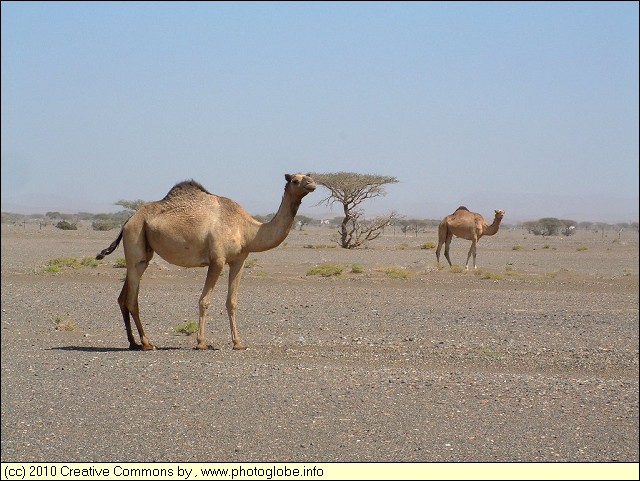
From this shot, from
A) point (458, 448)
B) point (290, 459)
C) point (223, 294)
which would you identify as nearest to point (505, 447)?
point (458, 448)

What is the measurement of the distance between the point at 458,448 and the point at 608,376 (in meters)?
4.45

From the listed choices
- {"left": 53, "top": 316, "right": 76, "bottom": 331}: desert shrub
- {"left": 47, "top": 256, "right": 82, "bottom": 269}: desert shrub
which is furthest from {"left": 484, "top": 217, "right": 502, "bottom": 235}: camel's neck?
{"left": 53, "top": 316, "right": 76, "bottom": 331}: desert shrub

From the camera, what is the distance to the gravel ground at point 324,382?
770cm

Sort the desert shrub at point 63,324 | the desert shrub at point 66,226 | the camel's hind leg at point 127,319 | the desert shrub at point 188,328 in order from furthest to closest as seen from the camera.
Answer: the desert shrub at point 66,226 < the desert shrub at point 63,324 < the desert shrub at point 188,328 < the camel's hind leg at point 127,319

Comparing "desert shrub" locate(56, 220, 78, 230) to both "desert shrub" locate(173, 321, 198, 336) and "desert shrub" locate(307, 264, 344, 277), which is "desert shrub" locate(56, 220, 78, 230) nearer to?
"desert shrub" locate(307, 264, 344, 277)

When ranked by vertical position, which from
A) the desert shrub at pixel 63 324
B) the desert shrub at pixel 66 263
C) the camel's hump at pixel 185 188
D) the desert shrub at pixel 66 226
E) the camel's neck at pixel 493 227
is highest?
the camel's hump at pixel 185 188

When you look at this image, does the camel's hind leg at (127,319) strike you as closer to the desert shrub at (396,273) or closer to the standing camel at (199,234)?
the standing camel at (199,234)

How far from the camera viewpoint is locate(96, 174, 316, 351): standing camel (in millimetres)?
12195

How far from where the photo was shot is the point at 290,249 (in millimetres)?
48500

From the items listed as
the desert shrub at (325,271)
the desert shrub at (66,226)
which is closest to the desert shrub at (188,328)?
the desert shrub at (325,271)

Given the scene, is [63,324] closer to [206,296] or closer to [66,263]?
[206,296]

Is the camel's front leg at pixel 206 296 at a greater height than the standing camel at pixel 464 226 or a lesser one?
lesser

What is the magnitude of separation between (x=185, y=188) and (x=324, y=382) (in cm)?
403

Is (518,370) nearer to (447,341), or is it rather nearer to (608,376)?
(608,376)
